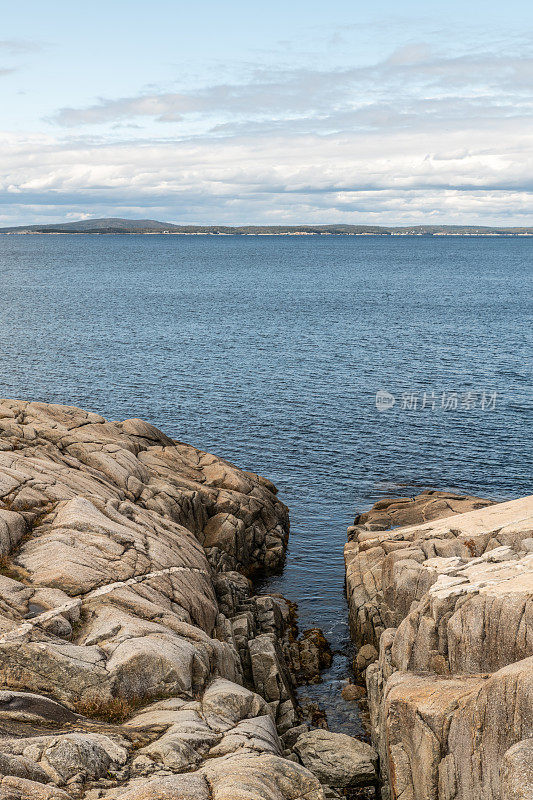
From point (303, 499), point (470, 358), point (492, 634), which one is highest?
point (470, 358)

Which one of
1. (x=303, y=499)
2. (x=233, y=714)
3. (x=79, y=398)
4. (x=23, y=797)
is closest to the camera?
(x=23, y=797)

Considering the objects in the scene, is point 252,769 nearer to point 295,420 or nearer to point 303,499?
point 303,499

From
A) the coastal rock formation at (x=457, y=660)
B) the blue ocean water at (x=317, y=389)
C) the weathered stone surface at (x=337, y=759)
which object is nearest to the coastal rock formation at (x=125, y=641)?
the weathered stone surface at (x=337, y=759)

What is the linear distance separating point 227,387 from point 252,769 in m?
59.7

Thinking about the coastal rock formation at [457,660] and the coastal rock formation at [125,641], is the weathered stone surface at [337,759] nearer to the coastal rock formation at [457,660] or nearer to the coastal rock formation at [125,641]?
the coastal rock formation at [457,660]

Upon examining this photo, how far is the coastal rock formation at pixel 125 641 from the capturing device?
16.9m

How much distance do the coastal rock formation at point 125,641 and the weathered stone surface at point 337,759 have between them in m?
1.77

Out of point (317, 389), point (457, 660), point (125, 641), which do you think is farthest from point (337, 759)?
point (317, 389)

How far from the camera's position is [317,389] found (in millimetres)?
74438

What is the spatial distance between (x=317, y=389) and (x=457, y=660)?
52.4 metres

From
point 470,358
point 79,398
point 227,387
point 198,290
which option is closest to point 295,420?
point 227,387

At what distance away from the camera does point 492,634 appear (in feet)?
71.8

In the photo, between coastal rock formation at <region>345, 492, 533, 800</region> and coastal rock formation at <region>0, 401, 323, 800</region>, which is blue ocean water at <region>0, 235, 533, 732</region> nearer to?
coastal rock formation at <region>345, 492, 533, 800</region>

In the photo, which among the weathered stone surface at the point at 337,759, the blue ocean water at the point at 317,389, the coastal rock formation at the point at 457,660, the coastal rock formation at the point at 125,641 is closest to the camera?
the coastal rock formation at the point at 125,641
